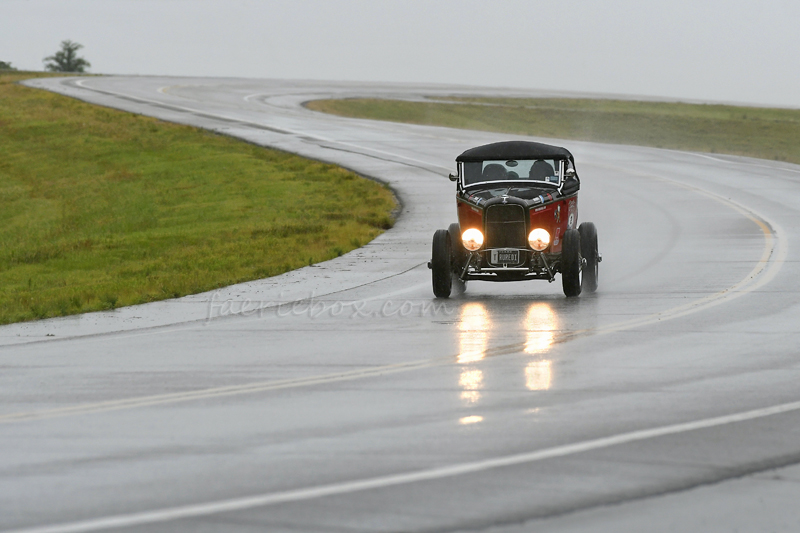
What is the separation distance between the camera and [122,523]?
6008 millimetres

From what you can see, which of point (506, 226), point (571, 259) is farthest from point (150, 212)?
point (571, 259)

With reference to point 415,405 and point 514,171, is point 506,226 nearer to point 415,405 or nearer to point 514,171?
point 514,171

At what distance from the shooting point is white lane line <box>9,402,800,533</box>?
604 centimetres

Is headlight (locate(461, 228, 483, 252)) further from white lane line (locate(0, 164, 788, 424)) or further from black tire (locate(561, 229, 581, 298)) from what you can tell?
white lane line (locate(0, 164, 788, 424))

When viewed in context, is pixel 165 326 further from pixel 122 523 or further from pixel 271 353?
pixel 122 523

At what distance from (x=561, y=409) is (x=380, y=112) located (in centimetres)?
5897

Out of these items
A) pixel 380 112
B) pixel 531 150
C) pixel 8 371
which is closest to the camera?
pixel 8 371

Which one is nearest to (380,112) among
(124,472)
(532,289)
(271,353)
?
(532,289)

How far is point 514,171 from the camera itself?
15836mm

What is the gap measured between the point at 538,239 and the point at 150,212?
1682 cm

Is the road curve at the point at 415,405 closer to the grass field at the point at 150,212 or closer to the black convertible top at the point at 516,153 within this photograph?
the grass field at the point at 150,212

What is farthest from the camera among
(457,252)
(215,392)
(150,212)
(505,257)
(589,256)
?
(150,212)

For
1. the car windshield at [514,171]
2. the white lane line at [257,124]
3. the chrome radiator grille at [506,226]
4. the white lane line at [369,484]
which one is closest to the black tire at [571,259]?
the chrome radiator grille at [506,226]

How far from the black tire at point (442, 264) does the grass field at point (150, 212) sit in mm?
3690
